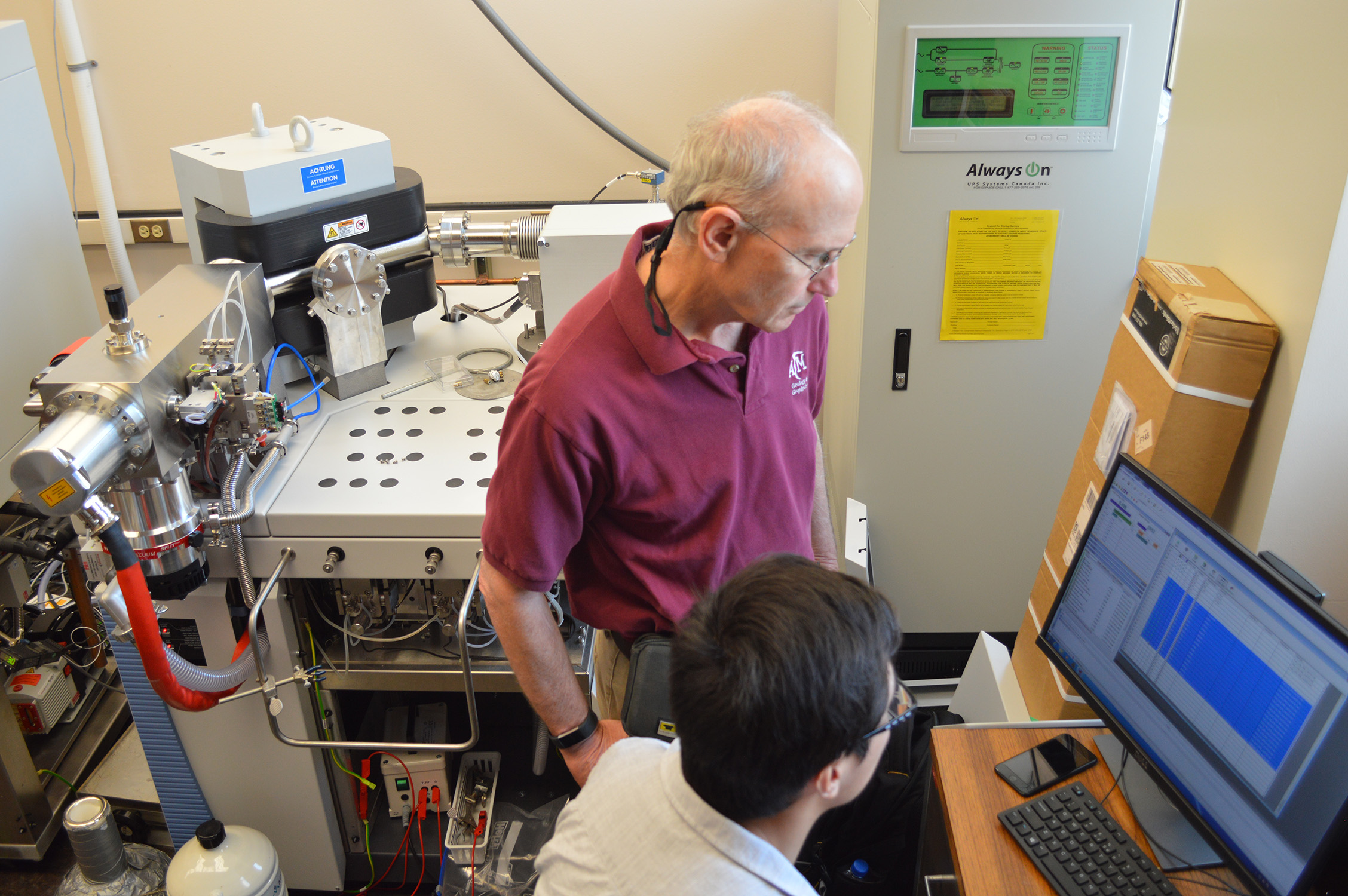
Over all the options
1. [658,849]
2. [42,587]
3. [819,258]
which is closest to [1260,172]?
[819,258]

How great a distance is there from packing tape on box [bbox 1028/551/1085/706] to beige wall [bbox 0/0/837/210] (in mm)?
1520

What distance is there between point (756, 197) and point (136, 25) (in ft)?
7.30

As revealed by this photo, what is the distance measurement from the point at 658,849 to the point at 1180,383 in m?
0.82

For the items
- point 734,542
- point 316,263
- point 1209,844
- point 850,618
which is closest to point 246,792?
point 316,263

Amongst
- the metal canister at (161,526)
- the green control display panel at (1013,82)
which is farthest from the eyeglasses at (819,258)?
the metal canister at (161,526)

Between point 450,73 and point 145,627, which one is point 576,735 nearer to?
point 145,627

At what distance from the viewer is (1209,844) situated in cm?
102

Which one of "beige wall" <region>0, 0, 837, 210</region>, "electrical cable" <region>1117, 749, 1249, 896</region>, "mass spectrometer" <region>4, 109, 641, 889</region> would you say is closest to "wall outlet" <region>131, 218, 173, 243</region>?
"beige wall" <region>0, 0, 837, 210</region>

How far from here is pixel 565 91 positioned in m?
2.52

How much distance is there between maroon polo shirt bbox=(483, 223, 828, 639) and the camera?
3.85ft

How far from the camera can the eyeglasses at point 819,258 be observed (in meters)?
1.12

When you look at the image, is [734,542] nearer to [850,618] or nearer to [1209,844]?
[850,618]

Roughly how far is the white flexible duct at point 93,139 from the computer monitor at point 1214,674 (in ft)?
7.57

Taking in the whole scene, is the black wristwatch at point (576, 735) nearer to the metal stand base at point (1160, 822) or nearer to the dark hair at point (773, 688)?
the dark hair at point (773, 688)
